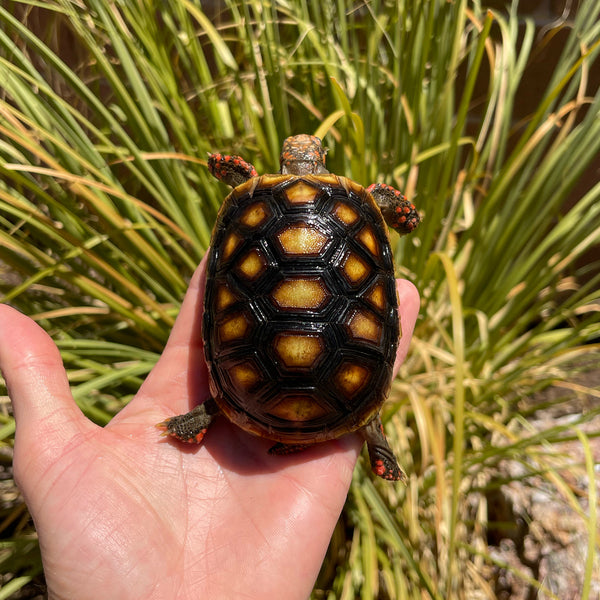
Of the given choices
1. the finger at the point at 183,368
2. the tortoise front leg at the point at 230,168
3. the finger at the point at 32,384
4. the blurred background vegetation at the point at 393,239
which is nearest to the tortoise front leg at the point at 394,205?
the blurred background vegetation at the point at 393,239

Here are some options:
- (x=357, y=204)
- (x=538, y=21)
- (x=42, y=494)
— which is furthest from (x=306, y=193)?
(x=538, y=21)

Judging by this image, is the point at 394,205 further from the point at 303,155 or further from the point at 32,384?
the point at 32,384

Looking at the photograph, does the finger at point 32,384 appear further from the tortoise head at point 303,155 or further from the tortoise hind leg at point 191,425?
the tortoise head at point 303,155

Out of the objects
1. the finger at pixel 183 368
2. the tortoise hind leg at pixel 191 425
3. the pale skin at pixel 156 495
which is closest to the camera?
the pale skin at pixel 156 495

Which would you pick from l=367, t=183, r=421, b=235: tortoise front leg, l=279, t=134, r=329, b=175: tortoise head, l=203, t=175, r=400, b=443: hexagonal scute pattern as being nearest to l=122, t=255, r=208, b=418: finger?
l=203, t=175, r=400, b=443: hexagonal scute pattern

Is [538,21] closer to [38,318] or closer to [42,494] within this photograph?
[38,318]
